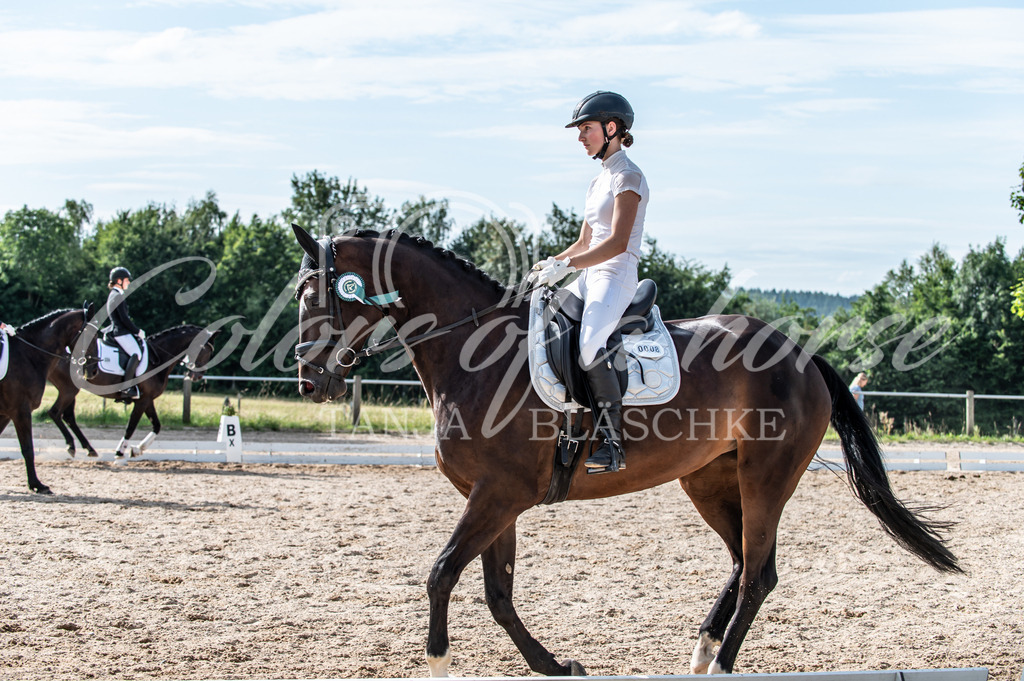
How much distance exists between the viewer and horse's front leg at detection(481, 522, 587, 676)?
3.95 metres

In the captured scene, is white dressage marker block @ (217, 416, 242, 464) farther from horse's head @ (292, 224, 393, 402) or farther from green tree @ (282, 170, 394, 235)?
green tree @ (282, 170, 394, 235)

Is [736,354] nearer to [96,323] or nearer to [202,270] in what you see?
[96,323]

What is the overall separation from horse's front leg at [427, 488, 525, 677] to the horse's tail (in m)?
2.17

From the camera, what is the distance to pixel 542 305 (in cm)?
418

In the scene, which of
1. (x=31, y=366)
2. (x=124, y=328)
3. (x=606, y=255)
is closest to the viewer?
(x=606, y=255)

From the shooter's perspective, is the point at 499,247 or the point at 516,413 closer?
the point at 516,413

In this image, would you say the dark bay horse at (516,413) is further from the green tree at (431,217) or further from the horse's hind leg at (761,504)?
the green tree at (431,217)

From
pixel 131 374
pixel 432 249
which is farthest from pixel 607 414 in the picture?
pixel 131 374

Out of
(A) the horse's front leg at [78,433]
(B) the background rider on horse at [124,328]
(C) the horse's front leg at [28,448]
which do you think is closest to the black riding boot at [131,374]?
(B) the background rider on horse at [124,328]

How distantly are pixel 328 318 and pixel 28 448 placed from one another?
7.06 metres

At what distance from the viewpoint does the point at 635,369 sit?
410 cm

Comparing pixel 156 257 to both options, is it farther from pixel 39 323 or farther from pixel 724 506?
pixel 724 506

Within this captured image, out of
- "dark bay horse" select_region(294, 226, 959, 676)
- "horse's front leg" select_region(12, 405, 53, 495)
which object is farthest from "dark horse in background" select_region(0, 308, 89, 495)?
"dark bay horse" select_region(294, 226, 959, 676)

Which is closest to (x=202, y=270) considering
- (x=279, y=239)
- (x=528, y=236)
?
(x=279, y=239)
